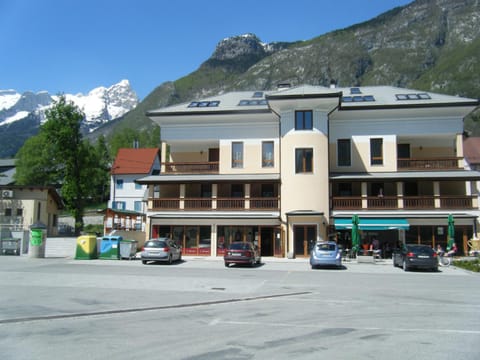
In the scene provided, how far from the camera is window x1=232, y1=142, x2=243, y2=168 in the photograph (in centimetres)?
3847

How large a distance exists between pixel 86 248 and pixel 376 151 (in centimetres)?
2310

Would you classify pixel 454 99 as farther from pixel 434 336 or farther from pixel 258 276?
pixel 434 336

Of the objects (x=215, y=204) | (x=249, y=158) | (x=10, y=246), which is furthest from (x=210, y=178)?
(x=10, y=246)

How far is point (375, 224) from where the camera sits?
33.1 metres

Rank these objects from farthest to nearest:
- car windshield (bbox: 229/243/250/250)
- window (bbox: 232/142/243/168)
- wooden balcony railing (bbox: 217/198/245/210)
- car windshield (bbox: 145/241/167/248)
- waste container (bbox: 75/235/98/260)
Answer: window (bbox: 232/142/243/168)
wooden balcony railing (bbox: 217/198/245/210)
waste container (bbox: 75/235/98/260)
car windshield (bbox: 145/241/167/248)
car windshield (bbox: 229/243/250/250)

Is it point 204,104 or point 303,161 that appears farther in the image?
point 204,104

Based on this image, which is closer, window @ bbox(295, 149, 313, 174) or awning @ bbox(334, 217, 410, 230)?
awning @ bbox(334, 217, 410, 230)

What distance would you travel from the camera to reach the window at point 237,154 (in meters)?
38.5

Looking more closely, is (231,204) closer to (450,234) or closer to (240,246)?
(240,246)

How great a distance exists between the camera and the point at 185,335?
862cm

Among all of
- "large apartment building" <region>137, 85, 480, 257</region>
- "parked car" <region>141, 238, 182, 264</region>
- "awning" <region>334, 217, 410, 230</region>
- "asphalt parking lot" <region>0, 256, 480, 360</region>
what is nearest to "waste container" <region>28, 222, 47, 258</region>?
"parked car" <region>141, 238, 182, 264</region>

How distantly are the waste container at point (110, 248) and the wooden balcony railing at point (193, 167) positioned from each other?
10.3 meters

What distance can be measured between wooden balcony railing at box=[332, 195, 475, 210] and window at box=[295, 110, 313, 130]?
5832 mm

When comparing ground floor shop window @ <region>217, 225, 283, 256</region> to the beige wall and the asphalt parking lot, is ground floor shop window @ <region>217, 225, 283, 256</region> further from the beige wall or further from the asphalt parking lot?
the asphalt parking lot
